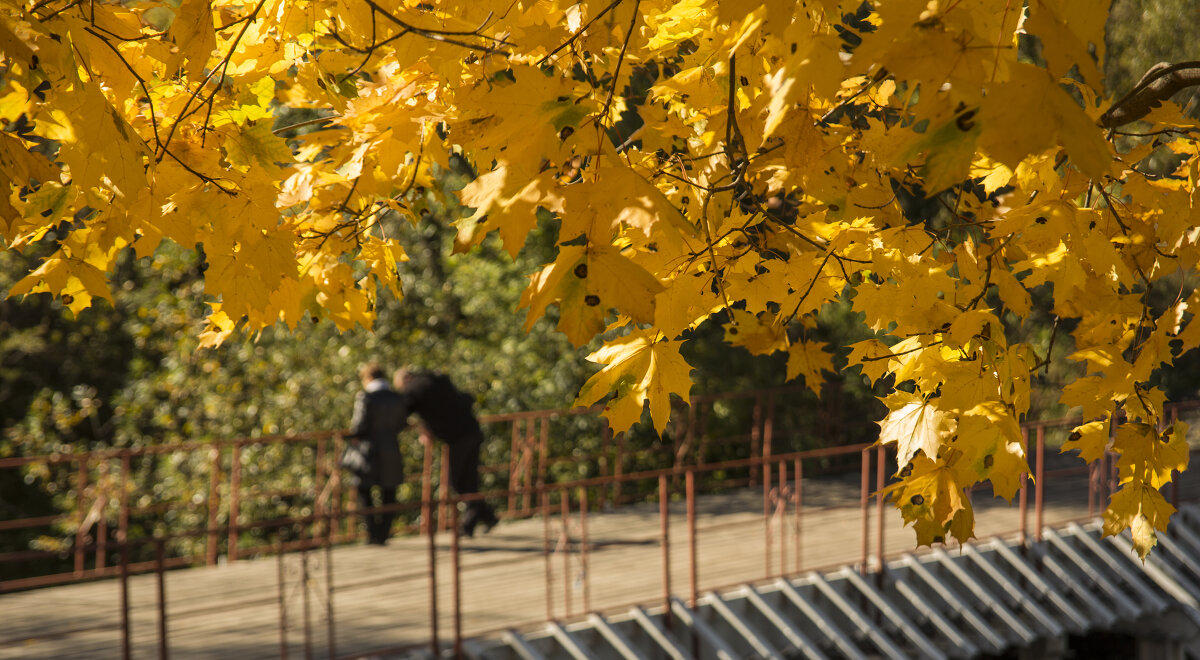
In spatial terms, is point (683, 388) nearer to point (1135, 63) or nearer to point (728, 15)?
point (728, 15)

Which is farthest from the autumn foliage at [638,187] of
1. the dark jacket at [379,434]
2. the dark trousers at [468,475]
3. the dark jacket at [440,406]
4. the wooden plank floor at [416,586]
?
the dark trousers at [468,475]

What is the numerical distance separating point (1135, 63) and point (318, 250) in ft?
33.3

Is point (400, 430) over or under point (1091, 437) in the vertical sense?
under

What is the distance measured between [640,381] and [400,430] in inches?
237

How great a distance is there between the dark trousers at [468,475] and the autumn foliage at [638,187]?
16.9ft

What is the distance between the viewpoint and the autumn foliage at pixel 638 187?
1.48 meters

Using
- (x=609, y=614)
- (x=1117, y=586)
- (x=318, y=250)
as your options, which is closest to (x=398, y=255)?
(x=318, y=250)

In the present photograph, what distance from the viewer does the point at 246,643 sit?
226 inches

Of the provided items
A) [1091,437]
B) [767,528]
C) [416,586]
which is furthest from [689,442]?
[1091,437]

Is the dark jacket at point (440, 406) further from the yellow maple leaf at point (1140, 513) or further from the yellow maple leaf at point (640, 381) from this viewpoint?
the yellow maple leaf at point (640, 381)

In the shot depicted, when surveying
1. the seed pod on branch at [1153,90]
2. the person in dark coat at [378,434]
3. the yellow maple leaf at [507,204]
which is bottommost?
the person in dark coat at [378,434]

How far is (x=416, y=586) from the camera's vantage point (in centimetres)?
699

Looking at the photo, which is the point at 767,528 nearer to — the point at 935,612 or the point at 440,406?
the point at 935,612

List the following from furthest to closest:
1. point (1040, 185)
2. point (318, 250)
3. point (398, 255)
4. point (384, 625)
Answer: point (384, 625) → point (398, 255) → point (318, 250) → point (1040, 185)
